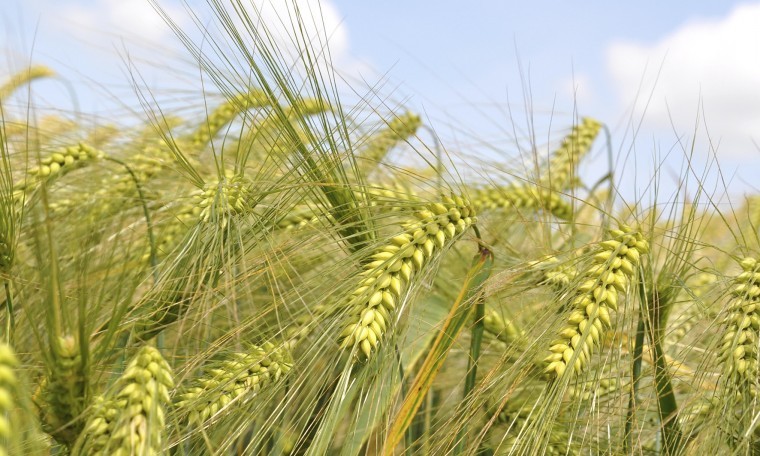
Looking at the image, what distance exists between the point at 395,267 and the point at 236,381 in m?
0.20

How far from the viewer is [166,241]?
3.92 feet

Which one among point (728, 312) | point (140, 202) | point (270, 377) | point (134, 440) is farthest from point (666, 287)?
point (140, 202)

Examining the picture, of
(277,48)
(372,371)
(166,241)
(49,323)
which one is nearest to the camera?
(49,323)

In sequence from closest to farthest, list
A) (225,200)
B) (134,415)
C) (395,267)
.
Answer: (134,415), (395,267), (225,200)

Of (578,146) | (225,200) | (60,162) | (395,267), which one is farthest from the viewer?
(578,146)

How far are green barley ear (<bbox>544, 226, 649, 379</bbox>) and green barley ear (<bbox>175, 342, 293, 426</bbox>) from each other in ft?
0.86

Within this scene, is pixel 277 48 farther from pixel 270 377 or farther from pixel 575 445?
pixel 575 445

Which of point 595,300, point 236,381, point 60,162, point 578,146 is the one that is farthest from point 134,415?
point 578,146

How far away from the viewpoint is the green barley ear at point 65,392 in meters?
0.54

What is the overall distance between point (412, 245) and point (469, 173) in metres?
0.67

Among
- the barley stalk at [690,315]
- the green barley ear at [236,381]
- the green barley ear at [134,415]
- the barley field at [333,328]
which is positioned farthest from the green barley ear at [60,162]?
the barley stalk at [690,315]

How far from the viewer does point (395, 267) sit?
0.73m

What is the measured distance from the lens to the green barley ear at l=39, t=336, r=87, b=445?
0.54 m

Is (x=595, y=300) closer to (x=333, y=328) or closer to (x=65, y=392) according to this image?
(x=333, y=328)
